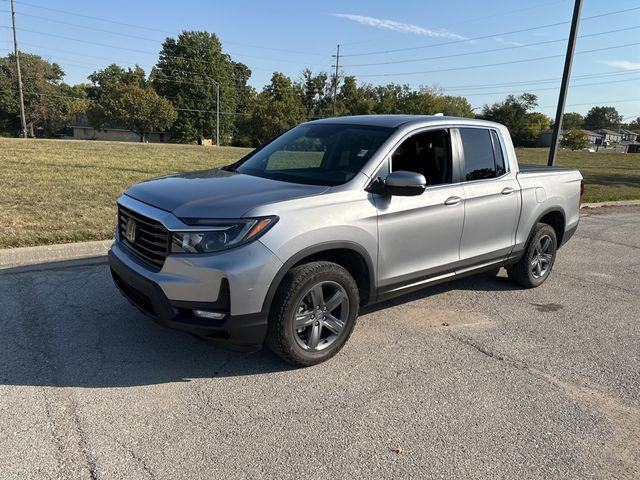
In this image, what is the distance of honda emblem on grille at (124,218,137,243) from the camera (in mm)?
3720

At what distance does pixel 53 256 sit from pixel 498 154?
204 inches

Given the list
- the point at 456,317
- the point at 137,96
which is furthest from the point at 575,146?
the point at 456,317

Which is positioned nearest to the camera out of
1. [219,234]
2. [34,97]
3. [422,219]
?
[219,234]

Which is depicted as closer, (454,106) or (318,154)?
(318,154)

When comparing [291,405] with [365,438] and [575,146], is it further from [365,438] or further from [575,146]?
[575,146]

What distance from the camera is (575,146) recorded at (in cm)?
10400

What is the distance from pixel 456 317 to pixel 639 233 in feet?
21.7

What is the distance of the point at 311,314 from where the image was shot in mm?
3619

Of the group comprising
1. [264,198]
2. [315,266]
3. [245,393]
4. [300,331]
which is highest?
[264,198]

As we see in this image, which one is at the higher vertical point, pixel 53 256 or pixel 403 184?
pixel 403 184

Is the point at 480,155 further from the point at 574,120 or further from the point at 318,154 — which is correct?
the point at 574,120

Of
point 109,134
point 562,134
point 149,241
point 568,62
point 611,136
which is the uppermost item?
point 568,62

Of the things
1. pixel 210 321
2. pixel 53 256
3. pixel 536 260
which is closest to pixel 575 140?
pixel 536 260

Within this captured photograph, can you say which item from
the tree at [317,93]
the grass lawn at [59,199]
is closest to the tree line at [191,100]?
the tree at [317,93]
